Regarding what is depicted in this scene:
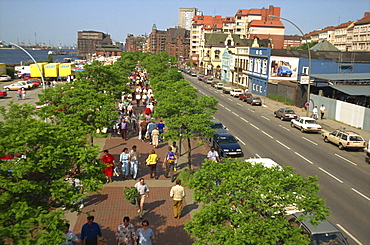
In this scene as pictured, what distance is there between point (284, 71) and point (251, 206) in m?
49.8

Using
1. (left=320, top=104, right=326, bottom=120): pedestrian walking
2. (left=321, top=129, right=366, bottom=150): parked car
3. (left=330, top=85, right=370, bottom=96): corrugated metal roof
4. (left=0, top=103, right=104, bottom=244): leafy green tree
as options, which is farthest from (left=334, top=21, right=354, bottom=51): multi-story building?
(left=0, top=103, right=104, bottom=244): leafy green tree

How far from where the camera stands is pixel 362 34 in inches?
4336

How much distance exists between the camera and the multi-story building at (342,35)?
12631 centimetres

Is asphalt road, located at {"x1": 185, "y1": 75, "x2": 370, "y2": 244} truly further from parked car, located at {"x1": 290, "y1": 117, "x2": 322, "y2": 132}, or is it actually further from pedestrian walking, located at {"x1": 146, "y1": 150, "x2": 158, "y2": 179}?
pedestrian walking, located at {"x1": 146, "y1": 150, "x2": 158, "y2": 179}

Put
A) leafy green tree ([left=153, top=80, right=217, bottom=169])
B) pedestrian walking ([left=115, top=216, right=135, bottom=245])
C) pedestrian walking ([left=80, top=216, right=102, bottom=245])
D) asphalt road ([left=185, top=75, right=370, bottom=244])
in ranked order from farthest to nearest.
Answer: leafy green tree ([left=153, top=80, right=217, bottom=169])
asphalt road ([left=185, top=75, right=370, bottom=244])
pedestrian walking ([left=115, top=216, right=135, bottom=245])
pedestrian walking ([left=80, top=216, right=102, bottom=245])

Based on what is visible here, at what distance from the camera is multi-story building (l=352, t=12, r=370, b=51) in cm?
10656

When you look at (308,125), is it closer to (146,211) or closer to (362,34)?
(146,211)

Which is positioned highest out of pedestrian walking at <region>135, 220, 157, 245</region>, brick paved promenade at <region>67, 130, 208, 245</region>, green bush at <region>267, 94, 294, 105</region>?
pedestrian walking at <region>135, 220, 157, 245</region>

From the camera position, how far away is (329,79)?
4047 centimetres

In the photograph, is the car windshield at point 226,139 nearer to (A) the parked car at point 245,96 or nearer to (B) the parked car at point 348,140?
(B) the parked car at point 348,140

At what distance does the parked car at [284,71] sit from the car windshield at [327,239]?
154 feet

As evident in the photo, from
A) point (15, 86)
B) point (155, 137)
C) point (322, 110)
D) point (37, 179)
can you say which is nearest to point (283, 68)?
point (322, 110)

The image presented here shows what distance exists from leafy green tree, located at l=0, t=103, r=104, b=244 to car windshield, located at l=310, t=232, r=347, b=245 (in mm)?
6212

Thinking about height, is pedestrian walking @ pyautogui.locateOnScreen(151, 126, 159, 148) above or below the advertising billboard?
below
